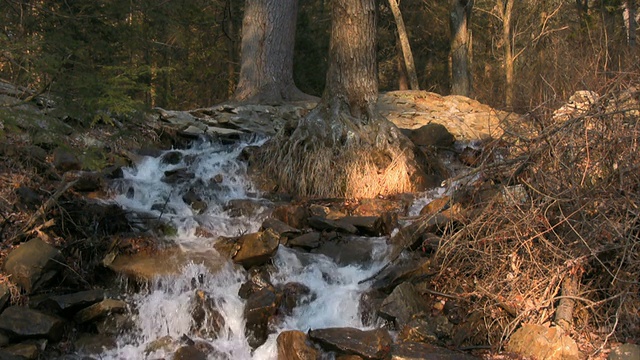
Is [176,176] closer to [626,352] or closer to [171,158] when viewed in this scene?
[171,158]

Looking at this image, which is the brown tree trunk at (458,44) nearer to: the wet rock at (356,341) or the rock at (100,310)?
the wet rock at (356,341)

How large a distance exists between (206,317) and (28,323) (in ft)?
5.41

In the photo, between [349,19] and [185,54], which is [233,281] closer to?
[349,19]

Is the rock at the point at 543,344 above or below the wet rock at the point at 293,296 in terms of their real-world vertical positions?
above

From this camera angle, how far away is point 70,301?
19.7ft

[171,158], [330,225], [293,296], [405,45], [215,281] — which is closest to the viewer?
[293,296]

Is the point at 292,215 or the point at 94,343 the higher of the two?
the point at 292,215

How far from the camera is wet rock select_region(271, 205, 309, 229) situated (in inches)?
320

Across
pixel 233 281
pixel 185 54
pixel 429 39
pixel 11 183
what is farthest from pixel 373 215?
pixel 429 39

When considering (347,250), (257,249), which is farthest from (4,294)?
(347,250)

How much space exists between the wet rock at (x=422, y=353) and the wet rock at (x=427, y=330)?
15 cm

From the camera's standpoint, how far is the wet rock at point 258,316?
6.06m

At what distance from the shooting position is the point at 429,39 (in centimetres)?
2223

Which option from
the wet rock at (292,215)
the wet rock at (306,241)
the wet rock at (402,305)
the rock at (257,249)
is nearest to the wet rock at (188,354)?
the rock at (257,249)
